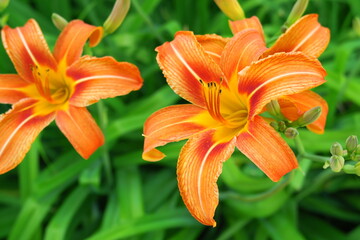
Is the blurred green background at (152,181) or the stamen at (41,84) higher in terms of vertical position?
the stamen at (41,84)

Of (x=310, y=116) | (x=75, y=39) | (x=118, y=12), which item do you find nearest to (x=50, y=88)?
(x=75, y=39)

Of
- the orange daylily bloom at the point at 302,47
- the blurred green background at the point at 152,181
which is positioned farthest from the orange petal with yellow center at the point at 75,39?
the orange daylily bloom at the point at 302,47

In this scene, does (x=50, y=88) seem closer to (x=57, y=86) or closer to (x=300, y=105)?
(x=57, y=86)

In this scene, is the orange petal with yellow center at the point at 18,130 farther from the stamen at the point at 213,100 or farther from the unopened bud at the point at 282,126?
the unopened bud at the point at 282,126

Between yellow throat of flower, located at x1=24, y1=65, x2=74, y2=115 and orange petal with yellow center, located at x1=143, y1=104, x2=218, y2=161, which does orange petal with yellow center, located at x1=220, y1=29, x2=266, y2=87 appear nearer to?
orange petal with yellow center, located at x1=143, y1=104, x2=218, y2=161

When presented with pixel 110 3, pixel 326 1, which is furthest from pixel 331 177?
pixel 110 3

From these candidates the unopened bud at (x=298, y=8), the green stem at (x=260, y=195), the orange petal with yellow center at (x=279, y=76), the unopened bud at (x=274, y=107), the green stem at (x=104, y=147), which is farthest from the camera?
the green stem at (x=104, y=147)

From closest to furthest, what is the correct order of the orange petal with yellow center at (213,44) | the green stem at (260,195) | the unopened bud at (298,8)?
the orange petal with yellow center at (213,44)
the unopened bud at (298,8)
the green stem at (260,195)
